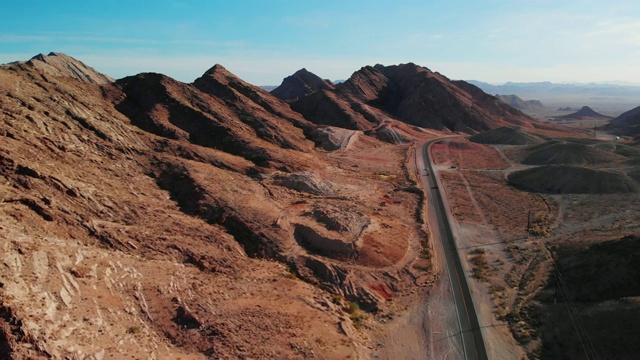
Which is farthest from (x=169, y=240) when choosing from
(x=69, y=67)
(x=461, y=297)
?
(x=69, y=67)

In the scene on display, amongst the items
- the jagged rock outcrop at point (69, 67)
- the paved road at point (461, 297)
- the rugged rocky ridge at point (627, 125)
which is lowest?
the paved road at point (461, 297)

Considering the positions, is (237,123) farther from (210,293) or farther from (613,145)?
(613,145)

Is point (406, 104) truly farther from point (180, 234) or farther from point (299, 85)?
point (180, 234)

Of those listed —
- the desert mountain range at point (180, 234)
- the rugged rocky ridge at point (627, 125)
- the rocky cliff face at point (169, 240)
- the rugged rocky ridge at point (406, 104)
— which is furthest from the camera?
the rugged rocky ridge at point (627, 125)

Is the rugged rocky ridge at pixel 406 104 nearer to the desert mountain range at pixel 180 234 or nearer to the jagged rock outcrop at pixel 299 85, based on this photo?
the jagged rock outcrop at pixel 299 85

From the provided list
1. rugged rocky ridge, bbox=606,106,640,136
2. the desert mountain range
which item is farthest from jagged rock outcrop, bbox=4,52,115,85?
rugged rocky ridge, bbox=606,106,640,136

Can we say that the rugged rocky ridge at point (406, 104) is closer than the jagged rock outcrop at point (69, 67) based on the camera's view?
Yes

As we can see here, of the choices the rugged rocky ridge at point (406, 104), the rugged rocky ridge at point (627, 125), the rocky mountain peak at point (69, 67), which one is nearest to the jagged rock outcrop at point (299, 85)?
the rugged rocky ridge at point (406, 104)
